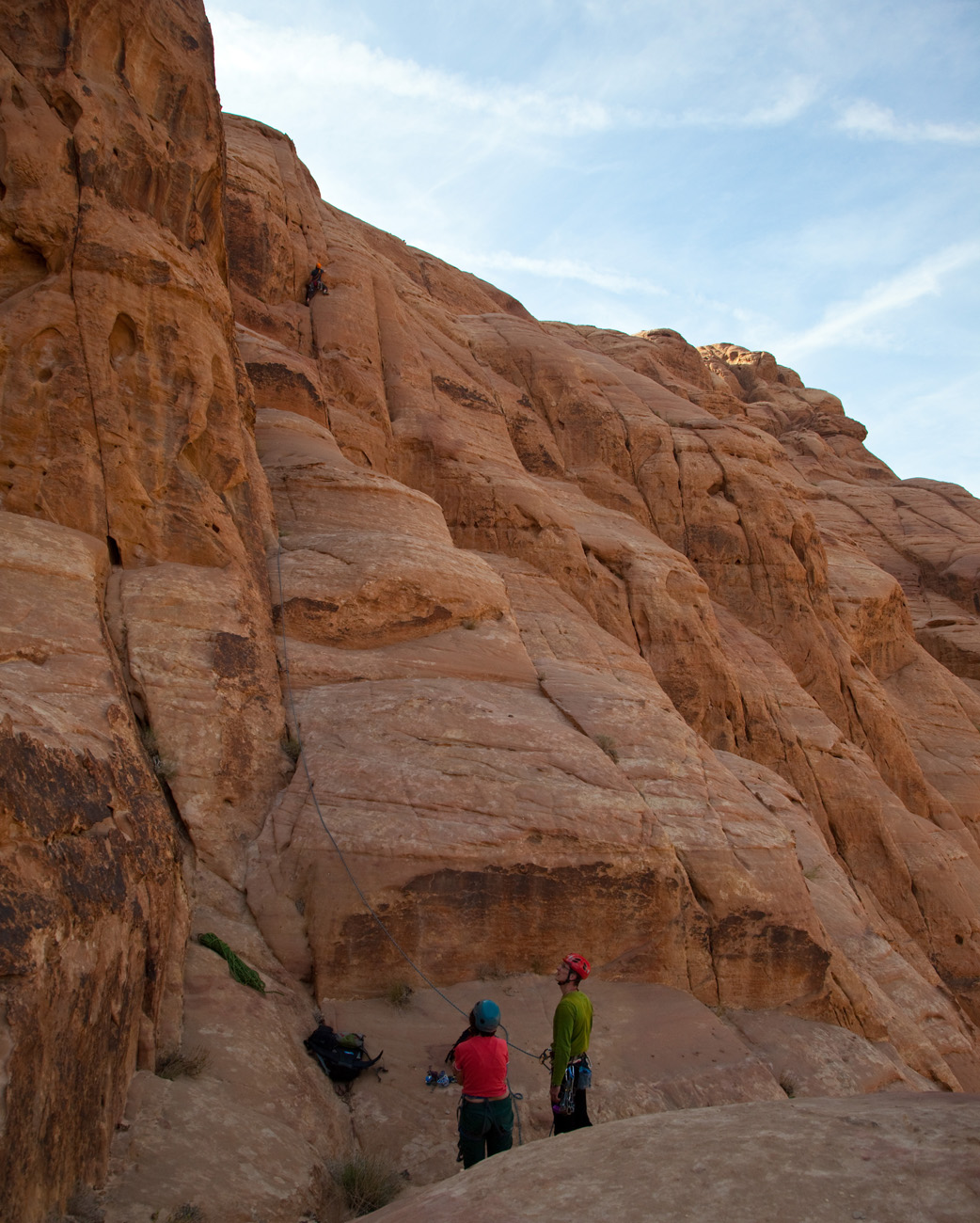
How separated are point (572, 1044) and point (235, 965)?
3095 millimetres

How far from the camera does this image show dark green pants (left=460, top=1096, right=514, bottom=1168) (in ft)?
20.2

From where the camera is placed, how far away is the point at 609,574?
21.3m

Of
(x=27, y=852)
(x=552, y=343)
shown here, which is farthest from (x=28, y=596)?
(x=552, y=343)

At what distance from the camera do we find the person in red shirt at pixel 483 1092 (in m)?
6.18

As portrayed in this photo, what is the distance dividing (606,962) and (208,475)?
8.50 m

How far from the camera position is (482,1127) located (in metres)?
6.17

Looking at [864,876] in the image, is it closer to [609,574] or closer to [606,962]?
[609,574]

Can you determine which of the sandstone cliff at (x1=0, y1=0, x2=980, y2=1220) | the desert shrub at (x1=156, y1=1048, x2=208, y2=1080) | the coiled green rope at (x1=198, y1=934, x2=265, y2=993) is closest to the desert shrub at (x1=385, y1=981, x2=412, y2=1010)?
the sandstone cliff at (x1=0, y1=0, x2=980, y2=1220)

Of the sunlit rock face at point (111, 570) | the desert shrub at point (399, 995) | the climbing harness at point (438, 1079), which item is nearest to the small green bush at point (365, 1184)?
the climbing harness at point (438, 1079)

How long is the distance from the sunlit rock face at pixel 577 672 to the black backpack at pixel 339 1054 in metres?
0.93

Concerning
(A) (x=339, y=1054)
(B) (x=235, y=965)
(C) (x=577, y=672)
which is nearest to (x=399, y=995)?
(A) (x=339, y=1054)

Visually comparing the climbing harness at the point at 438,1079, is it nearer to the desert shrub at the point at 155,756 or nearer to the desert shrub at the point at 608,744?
the desert shrub at the point at 155,756

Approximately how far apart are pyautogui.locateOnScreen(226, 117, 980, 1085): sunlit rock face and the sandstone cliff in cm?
8

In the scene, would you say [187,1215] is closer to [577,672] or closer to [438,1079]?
[438,1079]
